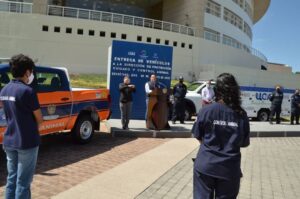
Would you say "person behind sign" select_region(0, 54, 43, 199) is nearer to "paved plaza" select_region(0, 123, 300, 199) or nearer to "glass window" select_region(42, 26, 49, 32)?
"paved plaza" select_region(0, 123, 300, 199)

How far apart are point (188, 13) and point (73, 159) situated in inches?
1486

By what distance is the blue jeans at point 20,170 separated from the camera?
4371mm

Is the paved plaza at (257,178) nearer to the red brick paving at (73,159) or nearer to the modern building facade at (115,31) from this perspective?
the red brick paving at (73,159)

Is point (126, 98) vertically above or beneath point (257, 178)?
above

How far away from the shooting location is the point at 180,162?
29.4 feet

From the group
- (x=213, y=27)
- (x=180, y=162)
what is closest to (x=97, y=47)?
(x=213, y=27)

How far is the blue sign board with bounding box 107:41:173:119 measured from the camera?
15.3 metres

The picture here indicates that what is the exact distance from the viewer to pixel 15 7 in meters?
34.5

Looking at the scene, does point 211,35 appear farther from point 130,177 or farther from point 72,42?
point 130,177

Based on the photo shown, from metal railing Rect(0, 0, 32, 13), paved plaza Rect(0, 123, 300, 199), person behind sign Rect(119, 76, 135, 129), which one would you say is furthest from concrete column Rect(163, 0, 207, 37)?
paved plaza Rect(0, 123, 300, 199)

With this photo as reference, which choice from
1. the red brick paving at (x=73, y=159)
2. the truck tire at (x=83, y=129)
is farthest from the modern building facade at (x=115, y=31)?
the truck tire at (x=83, y=129)

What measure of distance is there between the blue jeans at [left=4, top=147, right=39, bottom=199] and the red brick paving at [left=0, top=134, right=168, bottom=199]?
147cm

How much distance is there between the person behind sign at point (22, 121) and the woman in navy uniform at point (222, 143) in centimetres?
187

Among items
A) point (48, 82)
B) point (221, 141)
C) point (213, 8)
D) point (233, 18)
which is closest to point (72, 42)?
point (213, 8)
